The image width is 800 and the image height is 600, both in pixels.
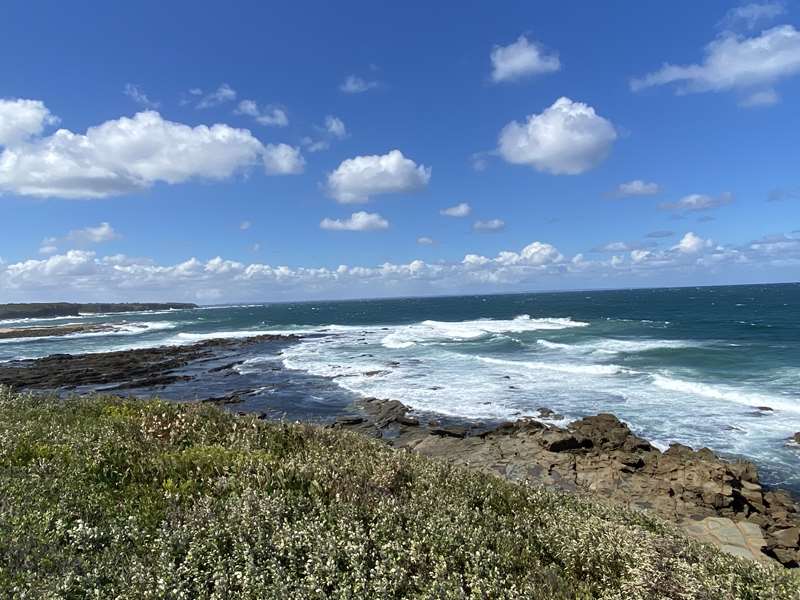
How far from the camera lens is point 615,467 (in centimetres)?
1719

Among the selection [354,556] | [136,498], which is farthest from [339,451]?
[354,556]

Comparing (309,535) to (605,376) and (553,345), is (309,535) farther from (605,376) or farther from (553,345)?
(553,345)

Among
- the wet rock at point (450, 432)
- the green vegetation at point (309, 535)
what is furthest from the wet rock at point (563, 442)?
the green vegetation at point (309, 535)

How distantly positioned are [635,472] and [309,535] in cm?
1593

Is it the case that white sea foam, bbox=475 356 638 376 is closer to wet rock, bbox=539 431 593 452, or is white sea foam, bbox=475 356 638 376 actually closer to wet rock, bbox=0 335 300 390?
wet rock, bbox=539 431 593 452

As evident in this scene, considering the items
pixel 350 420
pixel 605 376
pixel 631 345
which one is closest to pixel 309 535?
pixel 350 420

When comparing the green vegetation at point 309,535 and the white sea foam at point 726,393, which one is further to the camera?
the white sea foam at point 726,393

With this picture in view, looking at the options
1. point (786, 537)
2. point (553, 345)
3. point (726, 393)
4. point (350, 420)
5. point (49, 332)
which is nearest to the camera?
point (786, 537)

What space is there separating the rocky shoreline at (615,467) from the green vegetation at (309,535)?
3.19 metres

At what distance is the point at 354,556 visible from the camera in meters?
4.32

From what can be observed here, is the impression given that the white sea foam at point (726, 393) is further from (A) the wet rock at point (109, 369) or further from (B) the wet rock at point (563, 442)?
(A) the wet rock at point (109, 369)

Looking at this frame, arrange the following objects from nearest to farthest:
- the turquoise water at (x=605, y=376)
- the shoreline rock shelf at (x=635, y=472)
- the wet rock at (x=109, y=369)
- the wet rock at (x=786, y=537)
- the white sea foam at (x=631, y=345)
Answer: the wet rock at (x=786, y=537)
the shoreline rock shelf at (x=635, y=472)
the turquoise water at (x=605, y=376)
the wet rock at (x=109, y=369)
the white sea foam at (x=631, y=345)

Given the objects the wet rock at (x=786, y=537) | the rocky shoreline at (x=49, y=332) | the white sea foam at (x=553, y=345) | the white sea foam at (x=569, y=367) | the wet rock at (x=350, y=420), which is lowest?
the wet rock at (x=786, y=537)

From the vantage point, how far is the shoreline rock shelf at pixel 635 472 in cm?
1245
